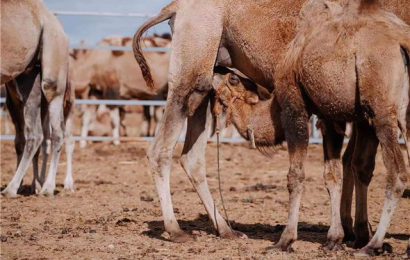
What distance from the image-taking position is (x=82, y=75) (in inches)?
744

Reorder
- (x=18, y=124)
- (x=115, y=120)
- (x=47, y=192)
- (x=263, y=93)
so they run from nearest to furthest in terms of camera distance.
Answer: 1. (x=263, y=93)
2. (x=47, y=192)
3. (x=18, y=124)
4. (x=115, y=120)

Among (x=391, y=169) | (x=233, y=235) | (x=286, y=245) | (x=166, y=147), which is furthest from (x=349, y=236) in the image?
(x=166, y=147)

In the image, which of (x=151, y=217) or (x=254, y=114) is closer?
(x=254, y=114)

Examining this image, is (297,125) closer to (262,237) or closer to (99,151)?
(262,237)

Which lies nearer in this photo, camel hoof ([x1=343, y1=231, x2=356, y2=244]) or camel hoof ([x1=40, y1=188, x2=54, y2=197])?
camel hoof ([x1=343, y1=231, x2=356, y2=244])

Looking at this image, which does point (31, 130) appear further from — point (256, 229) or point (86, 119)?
point (86, 119)

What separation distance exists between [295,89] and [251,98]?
762mm

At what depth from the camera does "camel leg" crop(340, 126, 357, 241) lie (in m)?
6.34

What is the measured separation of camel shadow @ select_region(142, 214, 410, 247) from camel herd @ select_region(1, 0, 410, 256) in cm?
26

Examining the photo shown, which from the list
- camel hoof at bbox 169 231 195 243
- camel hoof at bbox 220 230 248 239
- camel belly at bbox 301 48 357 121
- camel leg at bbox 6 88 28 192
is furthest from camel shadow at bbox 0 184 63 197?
camel belly at bbox 301 48 357 121

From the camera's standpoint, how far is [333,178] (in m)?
6.01

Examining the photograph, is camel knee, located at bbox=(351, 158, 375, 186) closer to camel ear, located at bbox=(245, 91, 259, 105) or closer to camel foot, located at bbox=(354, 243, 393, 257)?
camel foot, located at bbox=(354, 243, 393, 257)

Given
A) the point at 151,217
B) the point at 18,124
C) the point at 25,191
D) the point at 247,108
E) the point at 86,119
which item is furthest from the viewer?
the point at 86,119

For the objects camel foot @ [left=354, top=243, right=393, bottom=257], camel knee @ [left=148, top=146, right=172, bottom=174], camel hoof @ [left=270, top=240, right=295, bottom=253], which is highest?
camel knee @ [left=148, top=146, right=172, bottom=174]
